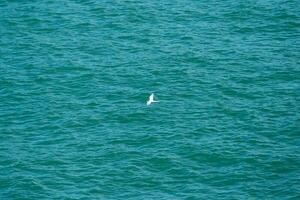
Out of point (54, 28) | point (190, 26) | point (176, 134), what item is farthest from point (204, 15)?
point (176, 134)

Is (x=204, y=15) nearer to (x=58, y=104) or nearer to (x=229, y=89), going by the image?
(x=229, y=89)

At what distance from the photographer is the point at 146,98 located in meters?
106

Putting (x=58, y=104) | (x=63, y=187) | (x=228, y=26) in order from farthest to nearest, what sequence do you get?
(x=228, y=26)
(x=58, y=104)
(x=63, y=187)

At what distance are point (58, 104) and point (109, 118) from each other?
9.17 meters

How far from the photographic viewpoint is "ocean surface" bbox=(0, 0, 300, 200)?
292 ft

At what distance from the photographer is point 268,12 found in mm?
125938

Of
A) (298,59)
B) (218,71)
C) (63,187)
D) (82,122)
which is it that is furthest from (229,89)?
(63,187)

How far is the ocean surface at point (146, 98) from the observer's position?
292 feet

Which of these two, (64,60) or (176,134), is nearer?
(176,134)

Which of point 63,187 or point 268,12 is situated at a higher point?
point 268,12

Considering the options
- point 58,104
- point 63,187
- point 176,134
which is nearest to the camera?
point 63,187

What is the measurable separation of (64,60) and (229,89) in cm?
2894

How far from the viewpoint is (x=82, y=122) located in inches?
3976

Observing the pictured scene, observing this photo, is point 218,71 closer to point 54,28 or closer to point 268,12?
point 268,12
